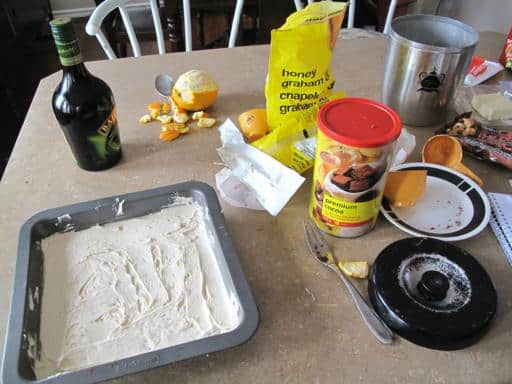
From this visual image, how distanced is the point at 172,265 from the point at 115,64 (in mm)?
647

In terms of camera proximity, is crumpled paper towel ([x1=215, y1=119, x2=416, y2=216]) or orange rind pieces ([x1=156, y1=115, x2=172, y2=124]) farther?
orange rind pieces ([x1=156, y1=115, x2=172, y2=124])

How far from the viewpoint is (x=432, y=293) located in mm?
503

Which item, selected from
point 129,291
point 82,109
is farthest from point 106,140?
point 129,291

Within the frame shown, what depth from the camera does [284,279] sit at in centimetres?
58

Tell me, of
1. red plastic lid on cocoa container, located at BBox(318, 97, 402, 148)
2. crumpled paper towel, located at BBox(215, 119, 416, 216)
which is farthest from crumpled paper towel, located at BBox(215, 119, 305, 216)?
red plastic lid on cocoa container, located at BBox(318, 97, 402, 148)

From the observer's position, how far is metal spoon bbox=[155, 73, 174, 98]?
0.92m

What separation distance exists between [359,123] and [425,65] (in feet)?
0.98

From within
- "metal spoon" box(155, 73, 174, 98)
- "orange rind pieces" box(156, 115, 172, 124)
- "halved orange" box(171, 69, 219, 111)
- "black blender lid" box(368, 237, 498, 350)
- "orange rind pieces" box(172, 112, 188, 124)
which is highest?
"halved orange" box(171, 69, 219, 111)

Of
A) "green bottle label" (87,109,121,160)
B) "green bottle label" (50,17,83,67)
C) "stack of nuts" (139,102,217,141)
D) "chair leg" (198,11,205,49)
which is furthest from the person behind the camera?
"chair leg" (198,11,205,49)

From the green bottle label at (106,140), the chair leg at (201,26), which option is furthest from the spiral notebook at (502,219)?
the chair leg at (201,26)

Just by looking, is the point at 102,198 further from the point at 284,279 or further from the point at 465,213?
the point at 465,213

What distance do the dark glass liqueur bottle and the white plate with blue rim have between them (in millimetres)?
463

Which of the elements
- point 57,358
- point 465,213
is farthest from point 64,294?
point 465,213

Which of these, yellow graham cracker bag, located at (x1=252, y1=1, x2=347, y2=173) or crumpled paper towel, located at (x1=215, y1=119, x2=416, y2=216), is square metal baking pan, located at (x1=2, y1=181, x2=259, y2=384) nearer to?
crumpled paper towel, located at (x1=215, y1=119, x2=416, y2=216)
